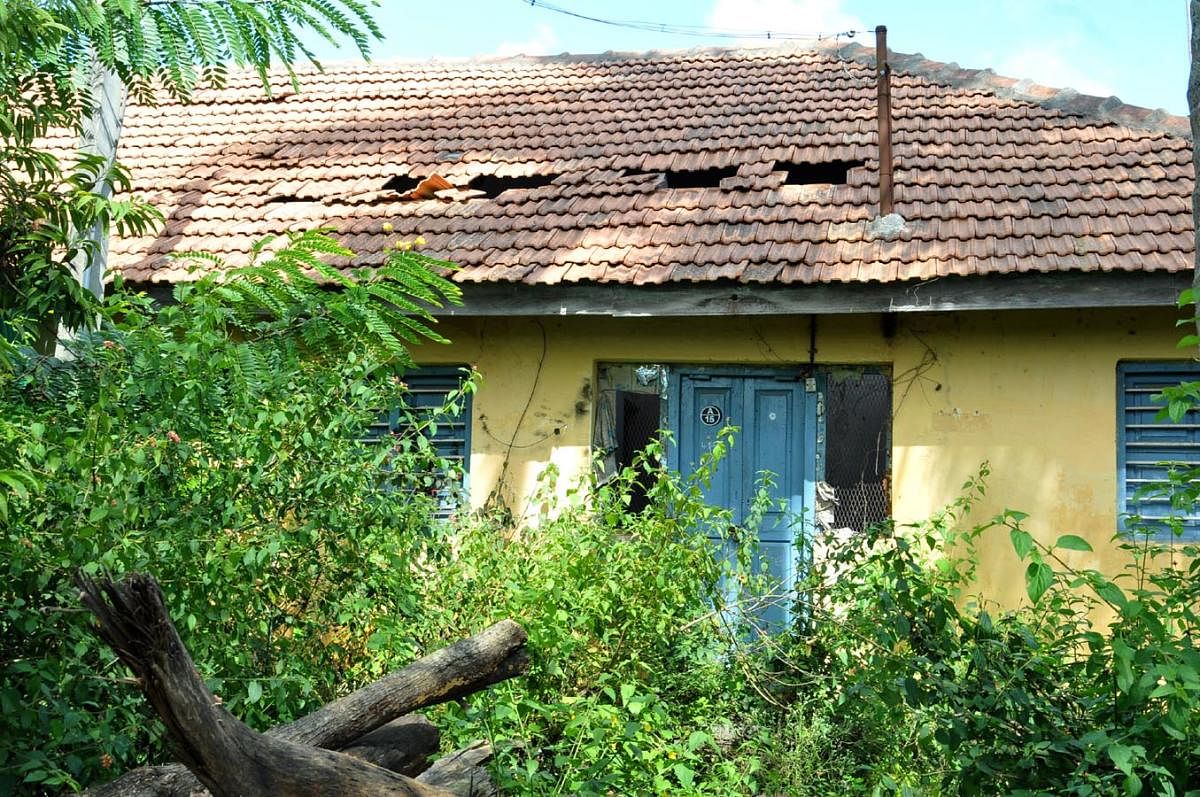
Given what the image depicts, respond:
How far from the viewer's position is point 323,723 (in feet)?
12.8

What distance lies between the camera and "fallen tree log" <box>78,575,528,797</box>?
2836mm

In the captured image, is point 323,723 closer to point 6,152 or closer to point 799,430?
point 6,152

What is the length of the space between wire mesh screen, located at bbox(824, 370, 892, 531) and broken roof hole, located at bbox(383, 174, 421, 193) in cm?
387

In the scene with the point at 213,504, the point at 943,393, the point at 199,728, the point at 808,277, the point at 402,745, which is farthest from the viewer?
the point at 943,393

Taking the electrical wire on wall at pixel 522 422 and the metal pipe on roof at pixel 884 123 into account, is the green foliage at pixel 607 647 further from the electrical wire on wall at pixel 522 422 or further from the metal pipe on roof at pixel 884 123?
the metal pipe on roof at pixel 884 123

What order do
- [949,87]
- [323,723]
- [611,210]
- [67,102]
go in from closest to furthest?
[323,723]
[67,102]
[611,210]
[949,87]

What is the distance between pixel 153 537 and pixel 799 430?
4885 millimetres

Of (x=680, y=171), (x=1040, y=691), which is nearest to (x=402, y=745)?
(x=1040, y=691)

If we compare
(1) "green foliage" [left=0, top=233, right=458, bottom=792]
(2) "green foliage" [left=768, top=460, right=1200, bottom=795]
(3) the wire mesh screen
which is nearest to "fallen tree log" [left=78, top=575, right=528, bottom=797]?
(1) "green foliage" [left=0, top=233, right=458, bottom=792]

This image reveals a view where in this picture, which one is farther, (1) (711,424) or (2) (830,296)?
(1) (711,424)

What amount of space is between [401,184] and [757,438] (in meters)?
3.78

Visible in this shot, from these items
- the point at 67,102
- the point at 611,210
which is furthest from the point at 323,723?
the point at 611,210

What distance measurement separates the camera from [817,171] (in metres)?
9.03

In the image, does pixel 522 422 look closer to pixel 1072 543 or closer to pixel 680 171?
pixel 680 171
